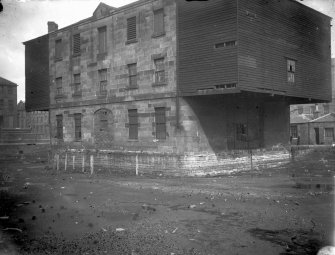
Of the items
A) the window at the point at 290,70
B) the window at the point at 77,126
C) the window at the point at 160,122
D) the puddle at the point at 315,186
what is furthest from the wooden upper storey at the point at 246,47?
the window at the point at 77,126

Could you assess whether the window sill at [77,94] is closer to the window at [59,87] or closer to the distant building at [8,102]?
the window at [59,87]

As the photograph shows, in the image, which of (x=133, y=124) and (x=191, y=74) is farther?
(x=133, y=124)

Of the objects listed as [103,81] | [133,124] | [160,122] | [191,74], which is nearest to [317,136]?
[133,124]

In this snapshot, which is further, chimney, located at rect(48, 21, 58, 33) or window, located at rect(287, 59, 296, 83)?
chimney, located at rect(48, 21, 58, 33)

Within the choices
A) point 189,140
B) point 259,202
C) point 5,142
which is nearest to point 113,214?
point 259,202

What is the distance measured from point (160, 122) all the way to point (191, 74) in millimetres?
3469

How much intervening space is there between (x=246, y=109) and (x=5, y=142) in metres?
36.9

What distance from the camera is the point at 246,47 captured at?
17.8 meters

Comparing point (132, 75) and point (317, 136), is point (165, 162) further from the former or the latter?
point (317, 136)

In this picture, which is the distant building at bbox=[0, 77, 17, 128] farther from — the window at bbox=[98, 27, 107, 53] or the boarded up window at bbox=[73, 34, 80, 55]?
the window at bbox=[98, 27, 107, 53]

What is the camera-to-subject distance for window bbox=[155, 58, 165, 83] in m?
20.8

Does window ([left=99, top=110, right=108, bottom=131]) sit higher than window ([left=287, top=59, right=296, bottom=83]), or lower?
lower

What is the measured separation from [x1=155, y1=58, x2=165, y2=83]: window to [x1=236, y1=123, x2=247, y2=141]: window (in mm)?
5560

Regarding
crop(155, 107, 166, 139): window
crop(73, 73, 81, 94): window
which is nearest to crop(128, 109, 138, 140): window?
crop(155, 107, 166, 139): window
